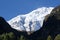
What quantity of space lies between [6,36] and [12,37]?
6003mm

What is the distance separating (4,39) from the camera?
143 metres

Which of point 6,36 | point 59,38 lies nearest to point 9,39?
point 6,36

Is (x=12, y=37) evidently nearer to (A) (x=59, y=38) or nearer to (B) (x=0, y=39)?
(B) (x=0, y=39)

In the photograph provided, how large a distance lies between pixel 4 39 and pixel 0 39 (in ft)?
6.14

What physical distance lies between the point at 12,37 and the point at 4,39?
833 centimetres

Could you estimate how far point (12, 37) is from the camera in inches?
5930

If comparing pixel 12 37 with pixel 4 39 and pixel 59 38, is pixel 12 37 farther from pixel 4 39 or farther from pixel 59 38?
pixel 59 38

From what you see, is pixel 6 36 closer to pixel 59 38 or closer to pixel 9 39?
pixel 9 39

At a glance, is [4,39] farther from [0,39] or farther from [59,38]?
[59,38]

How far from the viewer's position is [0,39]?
5625 inches

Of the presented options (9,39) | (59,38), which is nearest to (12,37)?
(9,39)

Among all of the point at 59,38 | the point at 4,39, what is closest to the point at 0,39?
the point at 4,39

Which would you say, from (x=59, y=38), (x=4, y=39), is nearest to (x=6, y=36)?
(x=4, y=39)

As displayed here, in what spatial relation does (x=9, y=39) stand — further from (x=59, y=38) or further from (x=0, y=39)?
(x=59, y=38)
